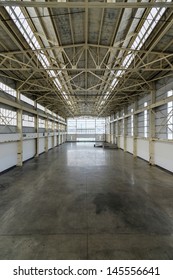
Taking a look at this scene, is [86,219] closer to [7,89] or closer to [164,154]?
[164,154]

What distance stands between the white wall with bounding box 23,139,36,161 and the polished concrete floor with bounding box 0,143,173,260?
738 centimetres

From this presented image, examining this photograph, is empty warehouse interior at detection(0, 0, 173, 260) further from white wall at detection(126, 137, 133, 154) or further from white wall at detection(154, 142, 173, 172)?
white wall at detection(126, 137, 133, 154)

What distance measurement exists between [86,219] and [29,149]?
15.3m

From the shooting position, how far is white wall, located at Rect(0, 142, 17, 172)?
13.3m

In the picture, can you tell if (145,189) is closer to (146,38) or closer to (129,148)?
(146,38)

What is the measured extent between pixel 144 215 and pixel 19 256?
457 centimetres

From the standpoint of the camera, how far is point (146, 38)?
30.1 ft

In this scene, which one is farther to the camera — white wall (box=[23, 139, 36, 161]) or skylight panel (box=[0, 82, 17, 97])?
white wall (box=[23, 139, 36, 161])

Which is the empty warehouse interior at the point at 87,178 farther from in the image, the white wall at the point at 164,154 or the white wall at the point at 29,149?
the white wall at the point at 29,149

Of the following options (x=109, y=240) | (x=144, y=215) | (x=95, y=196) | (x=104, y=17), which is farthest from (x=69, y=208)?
(x=104, y=17)

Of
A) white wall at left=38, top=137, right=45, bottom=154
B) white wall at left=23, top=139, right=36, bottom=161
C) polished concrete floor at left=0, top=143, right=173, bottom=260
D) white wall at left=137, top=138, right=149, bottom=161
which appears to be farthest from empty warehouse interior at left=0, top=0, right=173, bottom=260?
white wall at left=38, top=137, right=45, bottom=154

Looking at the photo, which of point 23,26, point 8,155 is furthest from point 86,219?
point 8,155

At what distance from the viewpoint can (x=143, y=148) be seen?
1922 cm

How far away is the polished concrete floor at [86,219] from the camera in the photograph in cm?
446
